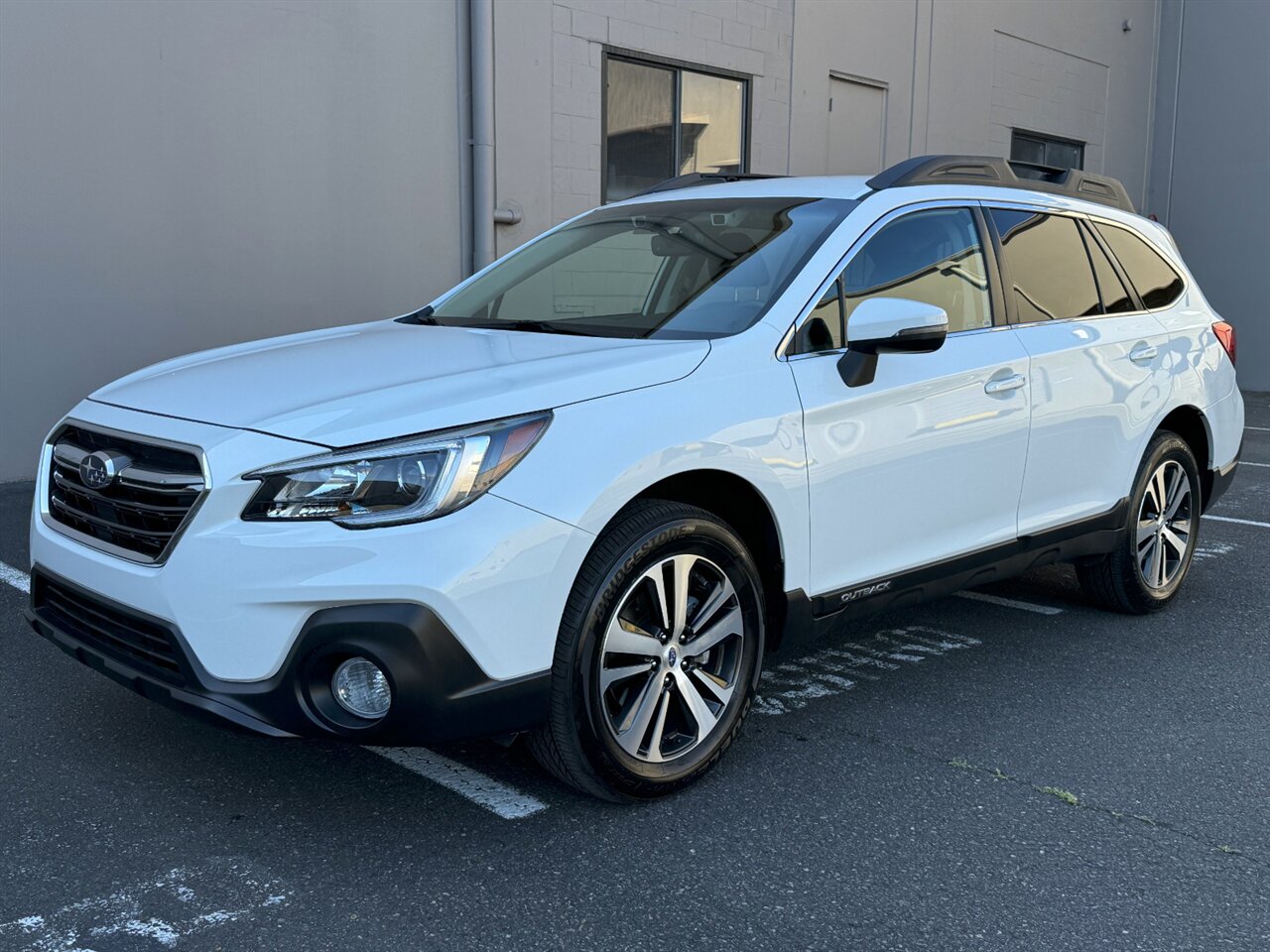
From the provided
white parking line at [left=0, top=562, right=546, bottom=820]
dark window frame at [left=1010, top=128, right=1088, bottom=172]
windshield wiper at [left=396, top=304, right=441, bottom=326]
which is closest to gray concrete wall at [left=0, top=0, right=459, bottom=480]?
windshield wiper at [left=396, top=304, right=441, bottom=326]

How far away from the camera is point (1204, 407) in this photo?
17.8 feet

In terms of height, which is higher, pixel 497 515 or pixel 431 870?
pixel 497 515

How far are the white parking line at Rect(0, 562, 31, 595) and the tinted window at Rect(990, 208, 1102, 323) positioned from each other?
170 inches

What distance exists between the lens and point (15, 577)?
5.53m

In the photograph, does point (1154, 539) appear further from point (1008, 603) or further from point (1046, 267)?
point (1046, 267)

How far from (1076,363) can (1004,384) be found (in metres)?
0.54

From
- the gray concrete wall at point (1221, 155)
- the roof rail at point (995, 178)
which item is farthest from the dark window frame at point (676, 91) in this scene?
the gray concrete wall at point (1221, 155)

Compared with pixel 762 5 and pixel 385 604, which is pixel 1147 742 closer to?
pixel 385 604

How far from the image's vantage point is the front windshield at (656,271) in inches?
149

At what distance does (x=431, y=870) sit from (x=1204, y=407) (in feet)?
13.5

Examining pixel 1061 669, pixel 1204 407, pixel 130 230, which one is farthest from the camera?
pixel 130 230

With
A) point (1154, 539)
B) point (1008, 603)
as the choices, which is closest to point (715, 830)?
point (1008, 603)

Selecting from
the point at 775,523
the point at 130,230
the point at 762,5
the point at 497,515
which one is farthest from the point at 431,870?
the point at 762,5

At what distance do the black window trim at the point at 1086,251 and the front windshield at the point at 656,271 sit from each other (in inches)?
30.3
